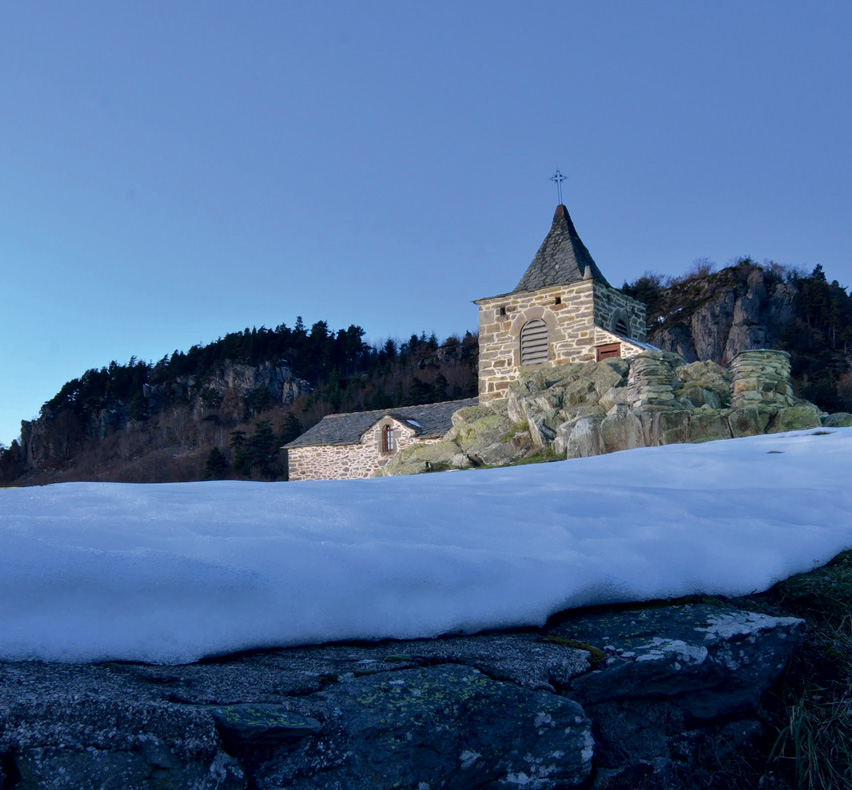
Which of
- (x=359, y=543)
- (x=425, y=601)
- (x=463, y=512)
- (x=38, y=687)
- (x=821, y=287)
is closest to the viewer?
(x=38, y=687)

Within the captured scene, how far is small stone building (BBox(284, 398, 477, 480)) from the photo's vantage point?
81.8 ft

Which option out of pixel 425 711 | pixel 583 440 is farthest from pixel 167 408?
pixel 425 711

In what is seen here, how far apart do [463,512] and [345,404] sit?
53.8 m

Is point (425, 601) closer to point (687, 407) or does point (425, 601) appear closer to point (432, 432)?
point (687, 407)

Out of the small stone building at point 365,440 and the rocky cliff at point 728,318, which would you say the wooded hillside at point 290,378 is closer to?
the rocky cliff at point 728,318

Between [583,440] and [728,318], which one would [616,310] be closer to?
[583,440]

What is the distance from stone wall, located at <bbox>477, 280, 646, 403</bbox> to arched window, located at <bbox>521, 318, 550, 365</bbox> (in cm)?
11

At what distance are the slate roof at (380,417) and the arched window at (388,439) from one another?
0.52 m

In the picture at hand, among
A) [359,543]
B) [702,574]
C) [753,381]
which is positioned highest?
[753,381]

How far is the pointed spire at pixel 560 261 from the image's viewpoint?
679 inches

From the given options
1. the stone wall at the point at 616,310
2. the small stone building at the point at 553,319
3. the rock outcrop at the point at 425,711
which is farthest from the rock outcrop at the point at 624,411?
the rock outcrop at the point at 425,711

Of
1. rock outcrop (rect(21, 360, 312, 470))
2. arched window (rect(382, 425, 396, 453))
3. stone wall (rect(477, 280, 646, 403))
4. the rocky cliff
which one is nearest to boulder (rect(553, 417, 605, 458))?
stone wall (rect(477, 280, 646, 403))

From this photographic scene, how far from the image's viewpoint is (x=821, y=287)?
4294 centimetres

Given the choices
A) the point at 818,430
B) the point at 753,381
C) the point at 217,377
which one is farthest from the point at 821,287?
the point at 217,377
